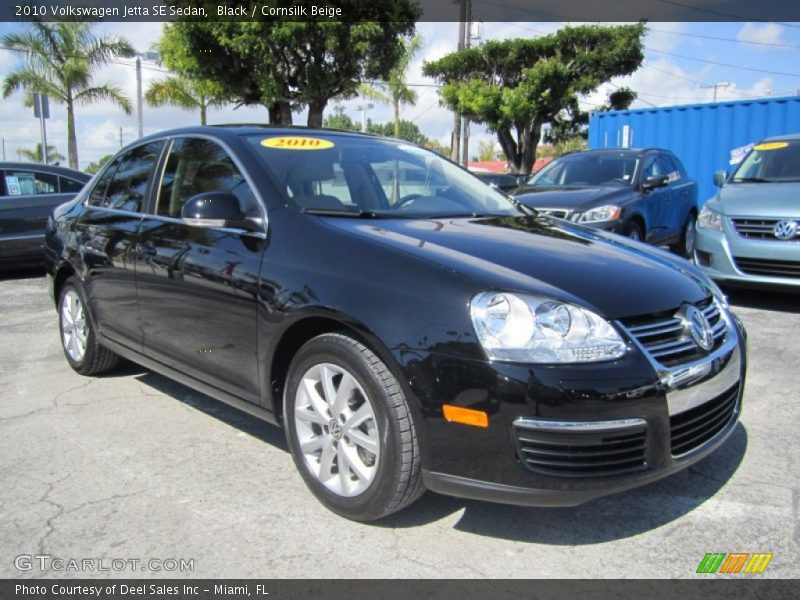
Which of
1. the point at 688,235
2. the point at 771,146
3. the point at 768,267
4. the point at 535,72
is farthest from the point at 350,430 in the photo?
the point at 535,72

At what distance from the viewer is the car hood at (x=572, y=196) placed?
→ 7524mm

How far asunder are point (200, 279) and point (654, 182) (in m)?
6.40

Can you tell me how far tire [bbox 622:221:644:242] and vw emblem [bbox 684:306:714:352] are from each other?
5116 mm

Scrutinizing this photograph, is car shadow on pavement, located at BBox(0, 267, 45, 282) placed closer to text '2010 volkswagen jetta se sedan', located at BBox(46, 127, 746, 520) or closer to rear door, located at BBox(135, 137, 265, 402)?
text '2010 volkswagen jetta se sedan', located at BBox(46, 127, 746, 520)

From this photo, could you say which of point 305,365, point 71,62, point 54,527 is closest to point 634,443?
point 305,365

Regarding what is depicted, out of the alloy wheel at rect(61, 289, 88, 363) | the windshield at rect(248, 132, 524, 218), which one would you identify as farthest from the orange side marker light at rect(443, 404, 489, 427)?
the alloy wheel at rect(61, 289, 88, 363)

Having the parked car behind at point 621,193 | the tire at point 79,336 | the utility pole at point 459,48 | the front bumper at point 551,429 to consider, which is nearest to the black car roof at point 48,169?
the tire at point 79,336

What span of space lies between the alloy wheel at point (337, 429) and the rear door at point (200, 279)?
37 centimetres

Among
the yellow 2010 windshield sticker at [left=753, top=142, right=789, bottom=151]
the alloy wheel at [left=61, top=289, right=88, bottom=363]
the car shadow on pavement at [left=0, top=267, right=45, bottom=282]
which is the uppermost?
the yellow 2010 windshield sticker at [left=753, top=142, right=789, bottom=151]

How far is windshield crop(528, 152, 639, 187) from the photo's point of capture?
8469 mm

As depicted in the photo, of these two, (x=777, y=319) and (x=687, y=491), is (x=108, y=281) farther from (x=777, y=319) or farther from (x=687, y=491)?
(x=777, y=319)

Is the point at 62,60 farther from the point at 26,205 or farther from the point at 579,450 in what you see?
the point at 579,450

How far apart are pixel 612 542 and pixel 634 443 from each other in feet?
1.58

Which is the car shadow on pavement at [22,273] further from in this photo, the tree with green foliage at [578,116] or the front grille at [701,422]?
the tree with green foliage at [578,116]
